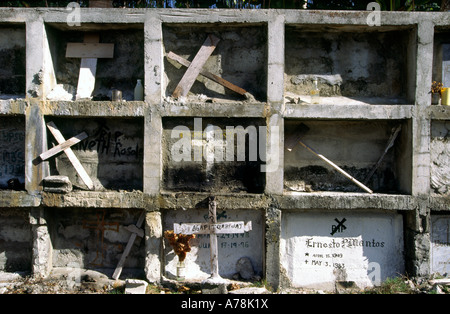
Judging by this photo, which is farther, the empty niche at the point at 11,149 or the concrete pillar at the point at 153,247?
the empty niche at the point at 11,149

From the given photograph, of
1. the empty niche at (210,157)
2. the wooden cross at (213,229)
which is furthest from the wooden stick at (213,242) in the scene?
the empty niche at (210,157)

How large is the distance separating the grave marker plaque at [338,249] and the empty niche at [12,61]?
180 inches

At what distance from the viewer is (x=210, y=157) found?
6016 mm

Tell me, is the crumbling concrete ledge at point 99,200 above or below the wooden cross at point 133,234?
above

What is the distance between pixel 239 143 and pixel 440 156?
3016 mm

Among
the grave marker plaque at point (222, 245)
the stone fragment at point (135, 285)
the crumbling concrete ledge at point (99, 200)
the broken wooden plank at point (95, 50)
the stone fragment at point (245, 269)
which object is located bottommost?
the stone fragment at point (135, 285)

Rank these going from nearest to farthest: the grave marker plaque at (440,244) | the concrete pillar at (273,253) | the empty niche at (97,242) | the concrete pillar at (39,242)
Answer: the concrete pillar at (273,253) < the concrete pillar at (39,242) < the grave marker plaque at (440,244) < the empty niche at (97,242)

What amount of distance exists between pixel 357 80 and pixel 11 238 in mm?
5896

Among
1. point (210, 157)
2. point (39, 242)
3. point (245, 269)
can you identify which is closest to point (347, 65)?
point (210, 157)

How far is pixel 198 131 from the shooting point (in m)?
5.98

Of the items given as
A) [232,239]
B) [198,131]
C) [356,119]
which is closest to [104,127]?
[198,131]

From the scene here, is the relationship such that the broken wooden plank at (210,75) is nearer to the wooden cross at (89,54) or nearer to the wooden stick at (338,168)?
the wooden cross at (89,54)

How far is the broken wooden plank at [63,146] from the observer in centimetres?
587

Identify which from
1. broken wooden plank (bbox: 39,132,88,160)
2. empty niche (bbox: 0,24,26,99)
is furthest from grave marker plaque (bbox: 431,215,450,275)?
empty niche (bbox: 0,24,26,99)
